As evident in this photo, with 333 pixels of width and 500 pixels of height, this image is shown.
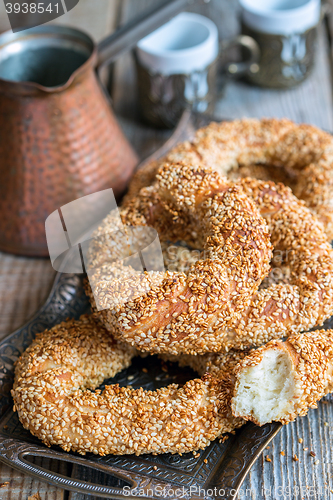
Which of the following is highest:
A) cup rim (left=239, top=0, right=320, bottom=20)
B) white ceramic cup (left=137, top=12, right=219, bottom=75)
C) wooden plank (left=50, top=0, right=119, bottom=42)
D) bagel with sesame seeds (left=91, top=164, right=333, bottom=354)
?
cup rim (left=239, top=0, right=320, bottom=20)

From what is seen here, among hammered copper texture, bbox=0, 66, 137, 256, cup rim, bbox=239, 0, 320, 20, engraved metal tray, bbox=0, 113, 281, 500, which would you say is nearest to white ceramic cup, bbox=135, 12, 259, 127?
cup rim, bbox=239, 0, 320, 20

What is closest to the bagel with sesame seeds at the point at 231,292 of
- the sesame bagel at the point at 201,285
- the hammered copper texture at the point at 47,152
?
the sesame bagel at the point at 201,285

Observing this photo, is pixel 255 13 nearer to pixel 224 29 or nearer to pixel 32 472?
pixel 224 29

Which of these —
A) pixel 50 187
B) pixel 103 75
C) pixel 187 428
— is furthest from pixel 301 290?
pixel 103 75

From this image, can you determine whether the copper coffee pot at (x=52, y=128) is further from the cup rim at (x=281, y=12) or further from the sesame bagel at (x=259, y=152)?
the cup rim at (x=281, y=12)

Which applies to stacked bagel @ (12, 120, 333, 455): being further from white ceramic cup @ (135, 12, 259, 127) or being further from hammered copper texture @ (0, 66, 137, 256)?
white ceramic cup @ (135, 12, 259, 127)

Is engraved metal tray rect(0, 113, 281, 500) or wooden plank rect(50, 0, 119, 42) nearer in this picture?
engraved metal tray rect(0, 113, 281, 500)
